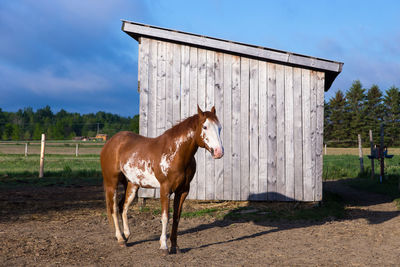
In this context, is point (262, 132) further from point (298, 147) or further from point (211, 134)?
point (211, 134)

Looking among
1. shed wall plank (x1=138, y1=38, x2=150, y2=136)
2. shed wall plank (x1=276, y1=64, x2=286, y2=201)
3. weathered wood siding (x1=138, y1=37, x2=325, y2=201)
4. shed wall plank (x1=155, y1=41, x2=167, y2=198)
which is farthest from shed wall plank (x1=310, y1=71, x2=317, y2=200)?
shed wall plank (x1=138, y1=38, x2=150, y2=136)

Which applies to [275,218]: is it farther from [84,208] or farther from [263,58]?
[84,208]

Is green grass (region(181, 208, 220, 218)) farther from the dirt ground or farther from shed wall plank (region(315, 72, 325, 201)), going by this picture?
shed wall plank (region(315, 72, 325, 201))

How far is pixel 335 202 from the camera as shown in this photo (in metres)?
9.14

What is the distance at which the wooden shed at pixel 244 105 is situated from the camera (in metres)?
8.24

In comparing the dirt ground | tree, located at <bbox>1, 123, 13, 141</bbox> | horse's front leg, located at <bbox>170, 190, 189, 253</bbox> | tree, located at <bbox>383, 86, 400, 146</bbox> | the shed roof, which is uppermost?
tree, located at <bbox>383, 86, 400, 146</bbox>

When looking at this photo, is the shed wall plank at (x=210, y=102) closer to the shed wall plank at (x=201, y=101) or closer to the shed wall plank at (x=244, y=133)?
the shed wall plank at (x=201, y=101)

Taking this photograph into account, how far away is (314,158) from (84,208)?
568 cm

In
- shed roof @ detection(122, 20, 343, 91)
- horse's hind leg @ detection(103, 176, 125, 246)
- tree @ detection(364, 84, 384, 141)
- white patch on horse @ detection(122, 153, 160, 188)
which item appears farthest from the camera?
tree @ detection(364, 84, 384, 141)

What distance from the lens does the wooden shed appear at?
824 cm

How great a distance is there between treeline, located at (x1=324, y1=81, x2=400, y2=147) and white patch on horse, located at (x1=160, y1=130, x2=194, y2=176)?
47579 mm

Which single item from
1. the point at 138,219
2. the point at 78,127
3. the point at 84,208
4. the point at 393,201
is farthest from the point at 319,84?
the point at 78,127

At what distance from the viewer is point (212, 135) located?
177 inches

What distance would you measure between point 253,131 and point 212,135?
4.00 metres
